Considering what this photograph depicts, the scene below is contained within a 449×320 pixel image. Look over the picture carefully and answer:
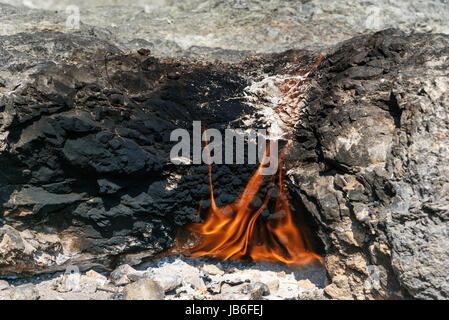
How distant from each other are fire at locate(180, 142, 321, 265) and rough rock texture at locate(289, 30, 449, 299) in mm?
348

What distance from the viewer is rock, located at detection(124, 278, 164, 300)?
11.6 ft

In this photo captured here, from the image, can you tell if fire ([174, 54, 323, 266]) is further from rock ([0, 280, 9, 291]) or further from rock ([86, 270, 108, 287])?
rock ([0, 280, 9, 291])

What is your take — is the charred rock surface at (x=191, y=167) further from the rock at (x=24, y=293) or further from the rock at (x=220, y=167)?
the rock at (x=24, y=293)

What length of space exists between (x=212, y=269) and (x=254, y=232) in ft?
1.82

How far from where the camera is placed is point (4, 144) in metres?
3.47

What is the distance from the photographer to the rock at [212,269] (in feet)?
13.7

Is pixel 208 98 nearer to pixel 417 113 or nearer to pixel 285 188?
pixel 285 188

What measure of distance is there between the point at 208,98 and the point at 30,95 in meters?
1.56

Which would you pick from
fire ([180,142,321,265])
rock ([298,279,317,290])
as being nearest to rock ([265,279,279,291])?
rock ([298,279,317,290])

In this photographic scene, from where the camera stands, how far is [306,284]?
405 cm

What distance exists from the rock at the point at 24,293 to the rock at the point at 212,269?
1521mm

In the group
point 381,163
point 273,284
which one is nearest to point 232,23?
point 381,163

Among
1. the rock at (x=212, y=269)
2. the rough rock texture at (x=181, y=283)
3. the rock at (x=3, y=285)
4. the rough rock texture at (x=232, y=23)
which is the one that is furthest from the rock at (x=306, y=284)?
the rock at (x=3, y=285)

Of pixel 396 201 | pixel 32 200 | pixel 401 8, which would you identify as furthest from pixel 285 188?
pixel 401 8
